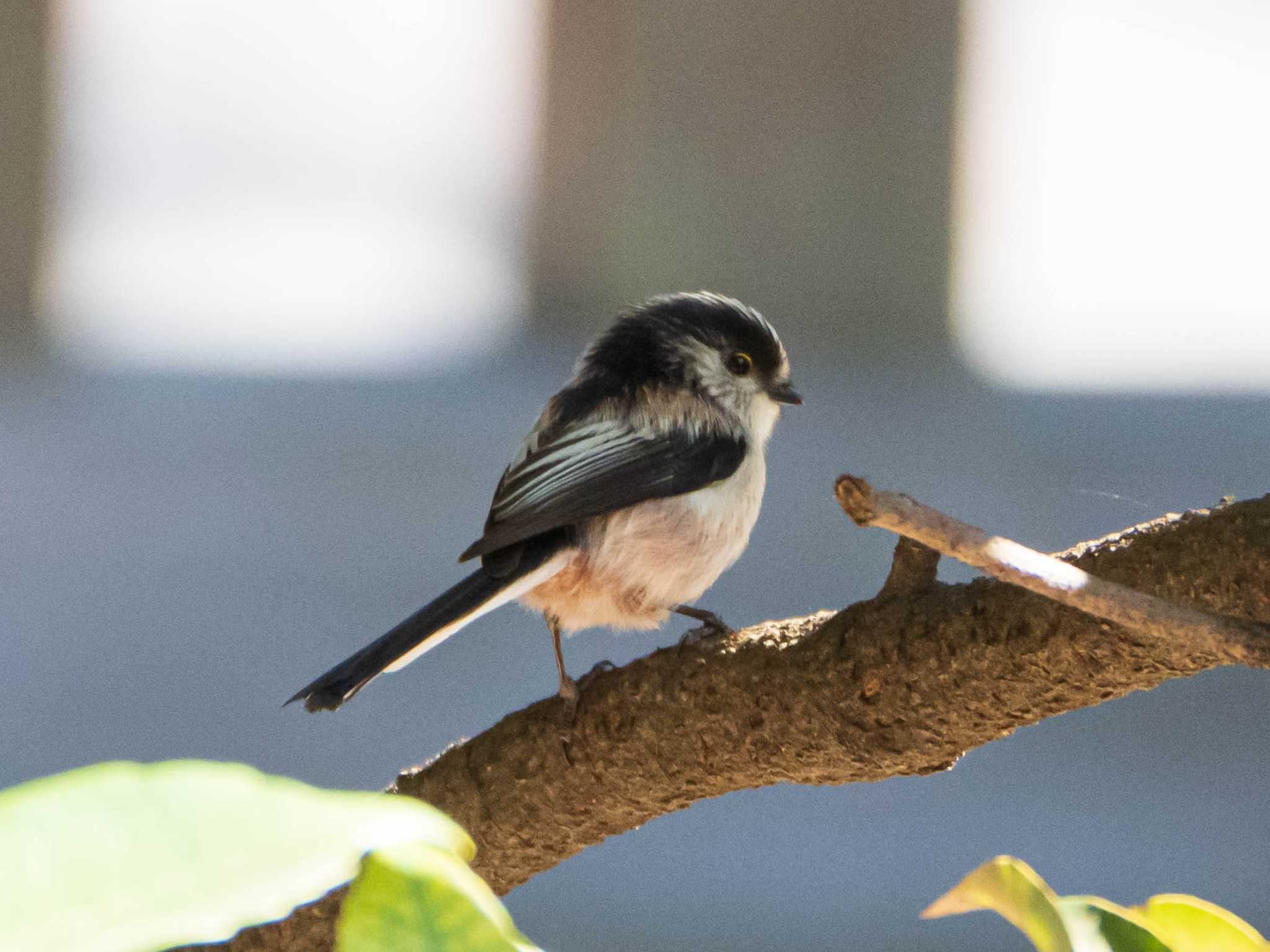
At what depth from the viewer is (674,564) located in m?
1.70

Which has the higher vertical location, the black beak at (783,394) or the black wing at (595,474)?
the black beak at (783,394)

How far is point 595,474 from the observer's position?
1.67 metres

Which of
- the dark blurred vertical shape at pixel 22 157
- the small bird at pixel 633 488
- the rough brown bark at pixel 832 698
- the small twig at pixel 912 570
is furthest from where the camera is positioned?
the dark blurred vertical shape at pixel 22 157

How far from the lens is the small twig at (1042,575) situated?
0.86m

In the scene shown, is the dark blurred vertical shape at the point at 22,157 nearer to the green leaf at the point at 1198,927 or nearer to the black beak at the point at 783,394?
the black beak at the point at 783,394

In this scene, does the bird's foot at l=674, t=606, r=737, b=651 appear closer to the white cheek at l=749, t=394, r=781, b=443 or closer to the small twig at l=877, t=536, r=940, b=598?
the small twig at l=877, t=536, r=940, b=598

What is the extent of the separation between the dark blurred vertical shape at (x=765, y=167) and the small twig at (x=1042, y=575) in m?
3.18

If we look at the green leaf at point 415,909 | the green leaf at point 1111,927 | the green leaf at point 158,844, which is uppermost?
the green leaf at point 158,844

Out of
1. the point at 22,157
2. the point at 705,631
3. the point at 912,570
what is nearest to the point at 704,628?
the point at 705,631

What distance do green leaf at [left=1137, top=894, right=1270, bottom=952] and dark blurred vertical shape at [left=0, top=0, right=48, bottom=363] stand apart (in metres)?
4.22

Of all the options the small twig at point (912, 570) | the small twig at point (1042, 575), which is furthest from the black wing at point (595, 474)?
the small twig at point (1042, 575)

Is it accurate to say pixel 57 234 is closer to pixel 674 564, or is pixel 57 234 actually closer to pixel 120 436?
pixel 120 436

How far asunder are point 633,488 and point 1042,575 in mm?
856

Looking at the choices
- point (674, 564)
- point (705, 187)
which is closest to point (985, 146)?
point (705, 187)
